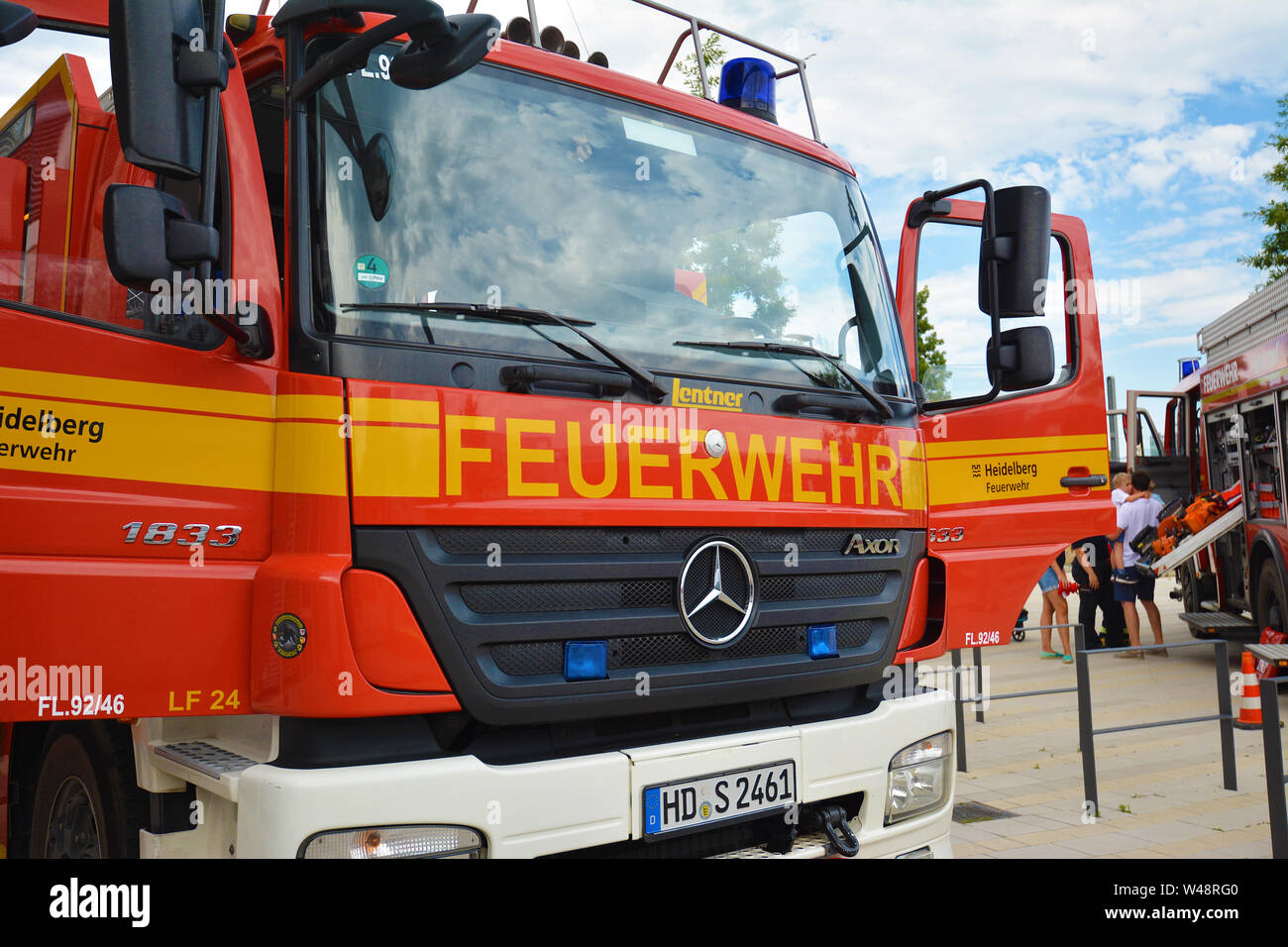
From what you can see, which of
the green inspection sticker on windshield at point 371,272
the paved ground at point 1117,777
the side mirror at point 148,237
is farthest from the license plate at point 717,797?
the paved ground at point 1117,777

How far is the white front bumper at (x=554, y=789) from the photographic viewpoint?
2580mm

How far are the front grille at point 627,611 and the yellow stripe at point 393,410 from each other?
276mm

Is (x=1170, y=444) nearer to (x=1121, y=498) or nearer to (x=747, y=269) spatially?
(x=1121, y=498)

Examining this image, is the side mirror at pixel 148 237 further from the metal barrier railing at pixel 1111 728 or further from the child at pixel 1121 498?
the child at pixel 1121 498

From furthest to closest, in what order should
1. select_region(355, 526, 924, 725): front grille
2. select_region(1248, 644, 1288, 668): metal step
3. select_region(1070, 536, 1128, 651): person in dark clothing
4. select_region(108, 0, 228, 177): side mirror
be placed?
select_region(1070, 536, 1128, 651): person in dark clothing
select_region(1248, 644, 1288, 668): metal step
select_region(355, 526, 924, 725): front grille
select_region(108, 0, 228, 177): side mirror

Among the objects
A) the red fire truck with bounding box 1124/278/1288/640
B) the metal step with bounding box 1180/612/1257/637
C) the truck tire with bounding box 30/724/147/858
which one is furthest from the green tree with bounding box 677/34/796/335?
the metal step with bounding box 1180/612/1257/637

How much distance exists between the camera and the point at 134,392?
8.89 ft

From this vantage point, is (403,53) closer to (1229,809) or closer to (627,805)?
(627,805)

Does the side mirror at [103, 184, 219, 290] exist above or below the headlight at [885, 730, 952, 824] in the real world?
above

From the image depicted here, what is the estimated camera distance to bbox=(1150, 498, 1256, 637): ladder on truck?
11336 millimetres

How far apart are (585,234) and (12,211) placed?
5.87 feet

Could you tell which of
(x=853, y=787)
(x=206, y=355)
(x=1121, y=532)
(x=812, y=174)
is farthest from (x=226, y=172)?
(x=1121, y=532)

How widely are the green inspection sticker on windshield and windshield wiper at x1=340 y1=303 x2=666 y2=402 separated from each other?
0.20 feet

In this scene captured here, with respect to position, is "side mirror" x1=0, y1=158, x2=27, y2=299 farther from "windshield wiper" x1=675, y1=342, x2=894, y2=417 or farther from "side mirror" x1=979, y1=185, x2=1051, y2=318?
"side mirror" x1=979, y1=185, x2=1051, y2=318
